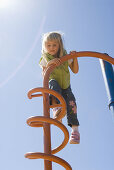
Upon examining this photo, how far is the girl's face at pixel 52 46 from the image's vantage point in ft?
9.11

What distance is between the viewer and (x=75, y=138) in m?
2.36

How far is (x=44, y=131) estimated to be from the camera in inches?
58.0

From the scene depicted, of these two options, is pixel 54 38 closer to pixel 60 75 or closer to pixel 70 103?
pixel 60 75

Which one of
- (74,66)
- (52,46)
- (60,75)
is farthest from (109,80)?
(52,46)

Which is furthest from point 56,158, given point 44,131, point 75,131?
point 75,131

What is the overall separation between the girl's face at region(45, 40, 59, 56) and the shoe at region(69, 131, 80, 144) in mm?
923

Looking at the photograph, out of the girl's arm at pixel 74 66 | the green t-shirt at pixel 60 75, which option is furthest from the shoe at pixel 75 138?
the girl's arm at pixel 74 66

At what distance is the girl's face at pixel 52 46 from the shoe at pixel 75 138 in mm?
923

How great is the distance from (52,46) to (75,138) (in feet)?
3.43

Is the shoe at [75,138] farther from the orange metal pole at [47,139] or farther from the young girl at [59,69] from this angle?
the orange metal pole at [47,139]

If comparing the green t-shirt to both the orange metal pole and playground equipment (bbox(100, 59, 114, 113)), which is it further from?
the orange metal pole

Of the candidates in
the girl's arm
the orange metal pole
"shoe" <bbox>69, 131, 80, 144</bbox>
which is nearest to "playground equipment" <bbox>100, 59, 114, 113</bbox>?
the girl's arm

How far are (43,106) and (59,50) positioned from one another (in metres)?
1.35

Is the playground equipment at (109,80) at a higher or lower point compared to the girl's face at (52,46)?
lower
